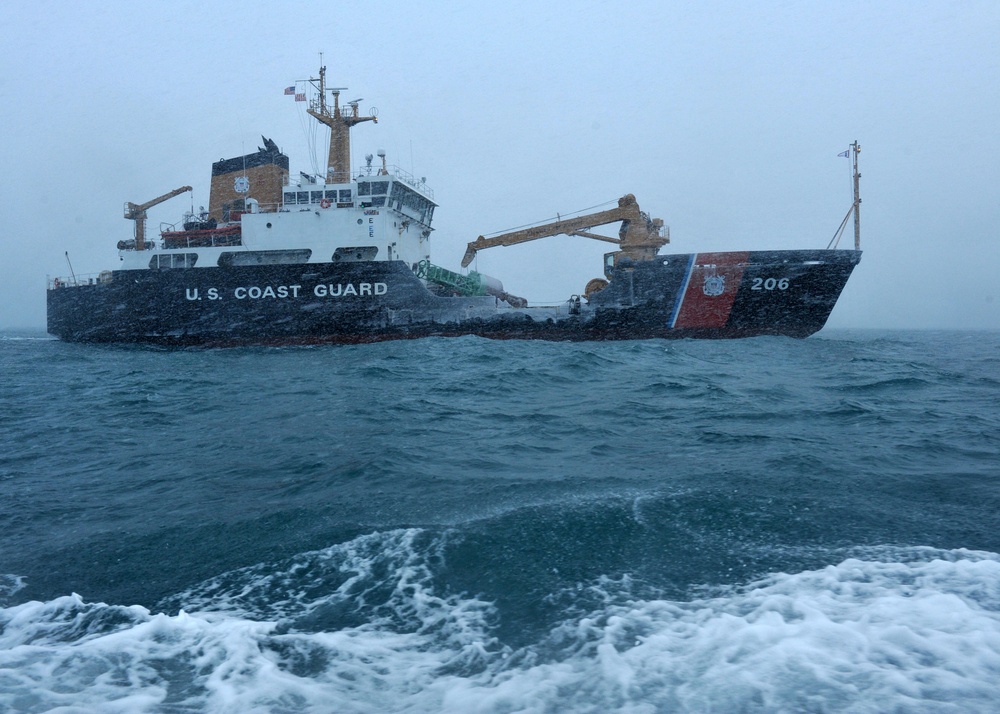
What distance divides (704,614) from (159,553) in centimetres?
326

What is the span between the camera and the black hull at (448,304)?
699 inches

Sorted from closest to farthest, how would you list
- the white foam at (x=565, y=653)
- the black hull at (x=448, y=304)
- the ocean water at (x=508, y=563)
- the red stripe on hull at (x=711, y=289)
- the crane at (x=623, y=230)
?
1. the white foam at (x=565, y=653)
2. the ocean water at (x=508, y=563)
3. the red stripe on hull at (x=711, y=289)
4. the black hull at (x=448, y=304)
5. the crane at (x=623, y=230)

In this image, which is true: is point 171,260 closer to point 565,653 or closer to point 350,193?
point 350,193

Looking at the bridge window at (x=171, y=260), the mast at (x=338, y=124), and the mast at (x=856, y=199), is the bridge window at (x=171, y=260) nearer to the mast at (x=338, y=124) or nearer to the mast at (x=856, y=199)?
the mast at (x=338, y=124)

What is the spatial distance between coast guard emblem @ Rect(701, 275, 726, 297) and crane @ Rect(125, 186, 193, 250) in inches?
791

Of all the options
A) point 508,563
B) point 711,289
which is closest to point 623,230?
point 711,289

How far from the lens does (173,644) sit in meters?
2.80

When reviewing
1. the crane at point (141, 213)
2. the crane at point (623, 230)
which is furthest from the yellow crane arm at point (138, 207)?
the crane at point (623, 230)

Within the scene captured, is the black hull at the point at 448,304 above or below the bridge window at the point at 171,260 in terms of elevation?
below

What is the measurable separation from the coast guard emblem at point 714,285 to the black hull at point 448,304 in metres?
0.03

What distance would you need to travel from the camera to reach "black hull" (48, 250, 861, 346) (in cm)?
1777

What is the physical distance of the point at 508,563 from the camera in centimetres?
346

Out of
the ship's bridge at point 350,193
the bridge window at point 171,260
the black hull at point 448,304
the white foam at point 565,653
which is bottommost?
the white foam at point 565,653

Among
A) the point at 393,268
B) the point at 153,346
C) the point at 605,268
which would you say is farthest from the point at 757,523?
the point at 153,346
